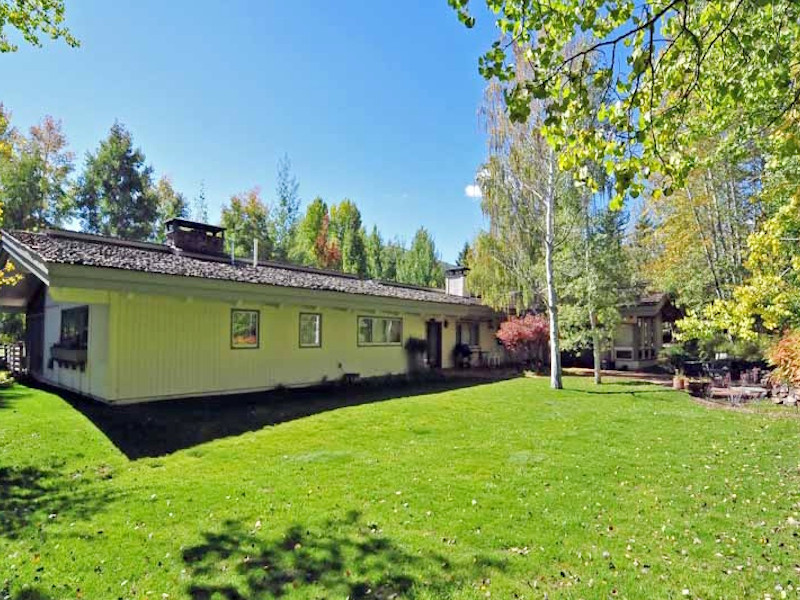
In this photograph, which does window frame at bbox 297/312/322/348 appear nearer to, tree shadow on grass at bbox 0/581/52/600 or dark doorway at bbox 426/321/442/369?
dark doorway at bbox 426/321/442/369

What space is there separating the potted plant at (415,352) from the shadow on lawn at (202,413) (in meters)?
3.31

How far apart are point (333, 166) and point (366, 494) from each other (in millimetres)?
20973

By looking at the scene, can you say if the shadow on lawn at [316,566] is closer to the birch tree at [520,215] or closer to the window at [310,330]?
the window at [310,330]

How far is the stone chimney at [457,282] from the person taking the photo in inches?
751

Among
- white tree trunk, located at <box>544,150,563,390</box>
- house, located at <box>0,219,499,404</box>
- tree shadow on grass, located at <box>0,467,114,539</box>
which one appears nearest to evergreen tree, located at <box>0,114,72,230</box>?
house, located at <box>0,219,499,404</box>

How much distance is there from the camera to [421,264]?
111 ft

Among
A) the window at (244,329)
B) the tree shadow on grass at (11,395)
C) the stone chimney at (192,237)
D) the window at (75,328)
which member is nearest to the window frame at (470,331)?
the window at (244,329)

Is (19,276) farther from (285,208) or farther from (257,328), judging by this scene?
(285,208)

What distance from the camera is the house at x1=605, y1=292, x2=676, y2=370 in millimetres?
18797

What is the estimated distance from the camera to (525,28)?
10.0 feet

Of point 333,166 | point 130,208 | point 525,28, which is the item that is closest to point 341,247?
point 333,166

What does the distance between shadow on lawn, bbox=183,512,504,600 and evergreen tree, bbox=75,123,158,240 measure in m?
30.7

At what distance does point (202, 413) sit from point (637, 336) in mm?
17524

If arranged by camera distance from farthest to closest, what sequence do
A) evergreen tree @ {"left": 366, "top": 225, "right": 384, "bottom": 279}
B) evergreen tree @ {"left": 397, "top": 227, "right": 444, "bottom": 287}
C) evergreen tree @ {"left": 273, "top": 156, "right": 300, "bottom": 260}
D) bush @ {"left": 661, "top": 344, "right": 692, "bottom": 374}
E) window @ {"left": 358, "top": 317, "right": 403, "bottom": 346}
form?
evergreen tree @ {"left": 366, "top": 225, "right": 384, "bottom": 279} → evergreen tree @ {"left": 397, "top": 227, "right": 444, "bottom": 287} → evergreen tree @ {"left": 273, "top": 156, "right": 300, "bottom": 260} → bush @ {"left": 661, "top": 344, "right": 692, "bottom": 374} → window @ {"left": 358, "top": 317, "right": 403, "bottom": 346}
